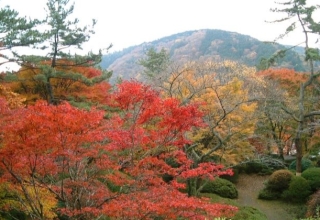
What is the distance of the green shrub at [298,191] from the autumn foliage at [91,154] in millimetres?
10908

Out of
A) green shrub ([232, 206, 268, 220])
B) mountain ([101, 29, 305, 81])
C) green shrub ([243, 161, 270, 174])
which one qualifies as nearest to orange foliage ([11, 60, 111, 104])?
green shrub ([232, 206, 268, 220])

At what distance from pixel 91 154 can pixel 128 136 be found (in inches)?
38.5

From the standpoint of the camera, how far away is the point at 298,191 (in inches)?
703

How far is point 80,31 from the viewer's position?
16.3 m

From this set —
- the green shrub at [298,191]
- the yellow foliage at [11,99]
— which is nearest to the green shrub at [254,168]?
the green shrub at [298,191]

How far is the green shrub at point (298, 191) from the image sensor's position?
17.8m

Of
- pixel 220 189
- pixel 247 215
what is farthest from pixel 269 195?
pixel 247 215

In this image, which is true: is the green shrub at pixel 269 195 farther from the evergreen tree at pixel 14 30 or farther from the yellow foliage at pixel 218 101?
the evergreen tree at pixel 14 30

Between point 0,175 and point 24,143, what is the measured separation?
2.03m

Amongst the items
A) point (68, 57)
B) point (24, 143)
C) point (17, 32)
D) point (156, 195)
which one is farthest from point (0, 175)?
point (68, 57)

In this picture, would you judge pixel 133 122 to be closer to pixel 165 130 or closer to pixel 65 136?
pixel 165 130

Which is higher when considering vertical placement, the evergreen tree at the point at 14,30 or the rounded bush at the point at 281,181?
the evergreen tree at the point at 14,30

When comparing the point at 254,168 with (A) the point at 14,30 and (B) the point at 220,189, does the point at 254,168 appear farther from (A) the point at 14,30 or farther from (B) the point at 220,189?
(A) the point at 14,30

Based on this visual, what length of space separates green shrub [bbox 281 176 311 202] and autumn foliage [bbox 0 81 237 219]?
35.8 ft
